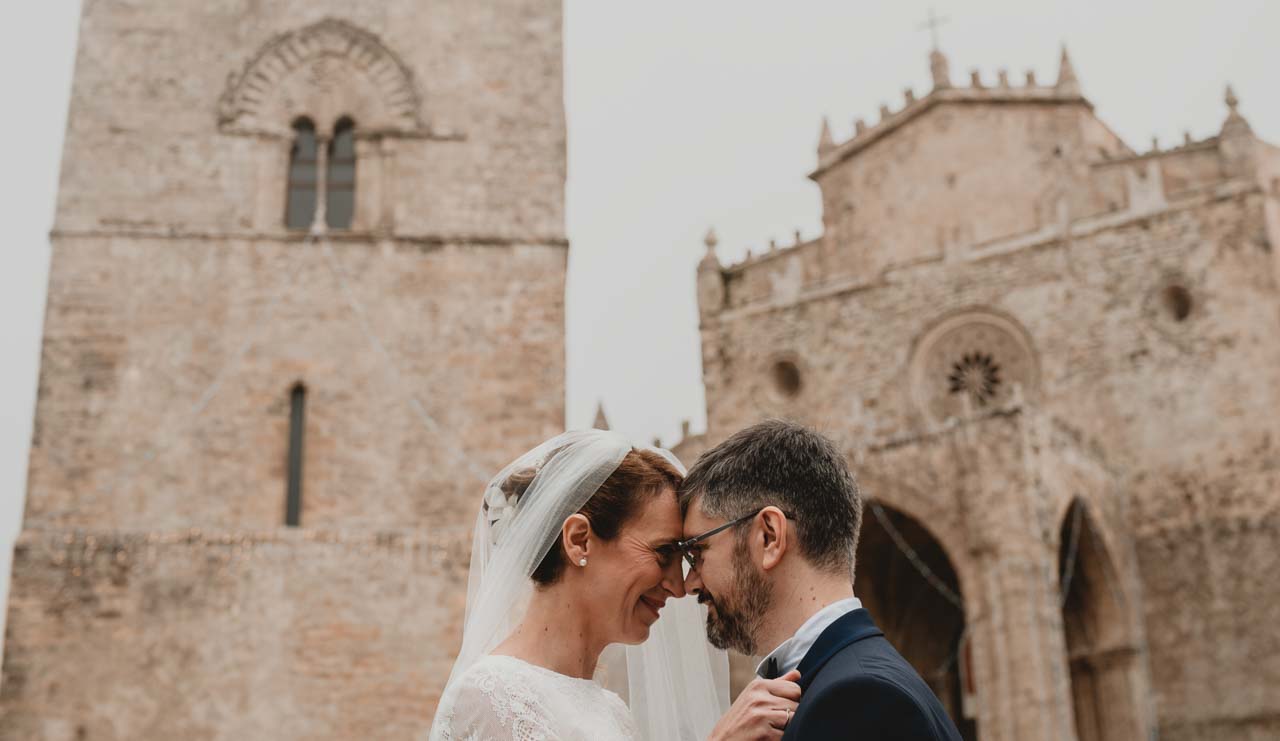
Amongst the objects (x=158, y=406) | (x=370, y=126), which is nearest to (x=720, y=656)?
(x=158, y=406)

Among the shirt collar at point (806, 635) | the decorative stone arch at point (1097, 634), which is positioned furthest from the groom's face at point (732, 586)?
the decorative stone arch at point (1097, 634)

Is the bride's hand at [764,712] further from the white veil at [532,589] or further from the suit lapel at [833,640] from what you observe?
the white veil at [532,589]

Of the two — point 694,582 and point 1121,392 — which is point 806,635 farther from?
point 1121,392

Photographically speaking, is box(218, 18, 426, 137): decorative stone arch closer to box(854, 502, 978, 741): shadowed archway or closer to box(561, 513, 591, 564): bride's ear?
box(854, 502, 978, 741): shadowed archway

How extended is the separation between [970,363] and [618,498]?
22857 millimetres

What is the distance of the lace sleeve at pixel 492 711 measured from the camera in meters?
2.93

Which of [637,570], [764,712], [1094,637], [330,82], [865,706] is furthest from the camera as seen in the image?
[1094,637]

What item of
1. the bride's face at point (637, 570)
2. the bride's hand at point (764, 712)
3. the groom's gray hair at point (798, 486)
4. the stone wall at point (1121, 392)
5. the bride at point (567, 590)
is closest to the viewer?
the bride's hand at point (764, 712)

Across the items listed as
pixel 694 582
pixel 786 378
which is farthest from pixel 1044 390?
pixel 694 582

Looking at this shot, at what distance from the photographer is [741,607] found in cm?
293

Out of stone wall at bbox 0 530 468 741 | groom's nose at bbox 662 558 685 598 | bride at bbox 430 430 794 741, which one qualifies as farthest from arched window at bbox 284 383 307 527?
groom's nose at bbox 662 558 685 598

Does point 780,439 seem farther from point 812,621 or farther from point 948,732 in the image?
point 948,732

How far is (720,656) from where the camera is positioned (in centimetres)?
Result: 449

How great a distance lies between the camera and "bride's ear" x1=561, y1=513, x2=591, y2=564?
10.7 feet
